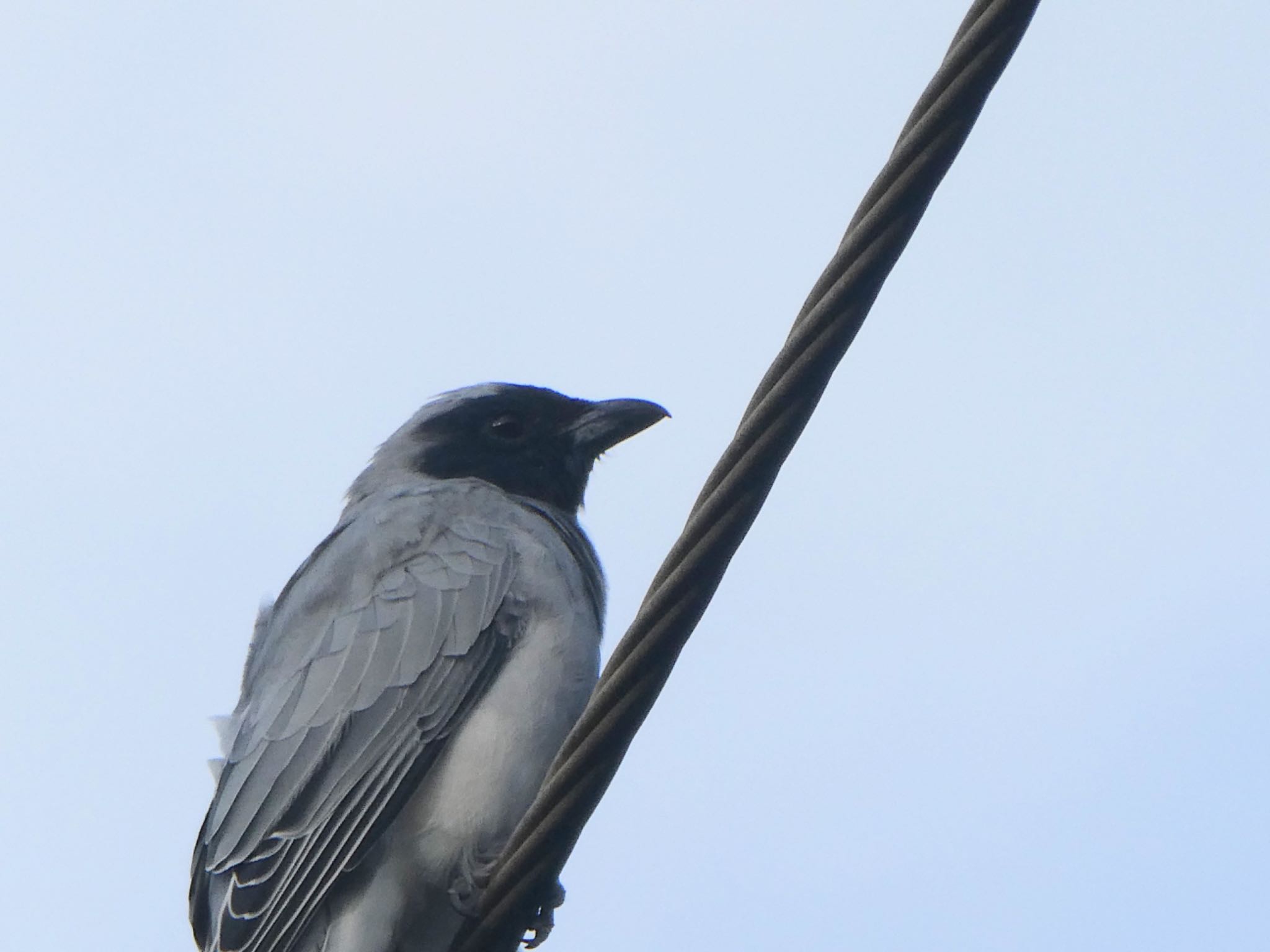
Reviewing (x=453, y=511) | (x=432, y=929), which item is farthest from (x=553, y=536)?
(x=432, y=929)

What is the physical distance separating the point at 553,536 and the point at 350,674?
4.22 feet

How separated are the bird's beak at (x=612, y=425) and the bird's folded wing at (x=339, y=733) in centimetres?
159

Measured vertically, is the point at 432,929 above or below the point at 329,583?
below

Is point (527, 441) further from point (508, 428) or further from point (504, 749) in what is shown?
point (504, 749)

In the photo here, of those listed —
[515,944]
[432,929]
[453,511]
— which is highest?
[453,511]

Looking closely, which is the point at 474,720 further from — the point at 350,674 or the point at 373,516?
the point at 373,516

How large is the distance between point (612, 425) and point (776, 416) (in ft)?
13.9

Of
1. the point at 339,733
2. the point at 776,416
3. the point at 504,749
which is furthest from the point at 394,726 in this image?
the point at 776,416

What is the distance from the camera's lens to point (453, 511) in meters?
6.04

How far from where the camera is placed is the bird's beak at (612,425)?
725 centimetres

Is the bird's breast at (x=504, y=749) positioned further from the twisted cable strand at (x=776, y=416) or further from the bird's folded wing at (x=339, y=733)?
the twisted cable strand at (x=776, y=416)

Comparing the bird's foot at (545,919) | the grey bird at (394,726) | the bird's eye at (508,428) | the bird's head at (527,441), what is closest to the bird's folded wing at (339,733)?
the grey bird at (394,726)

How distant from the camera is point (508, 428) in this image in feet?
24.2

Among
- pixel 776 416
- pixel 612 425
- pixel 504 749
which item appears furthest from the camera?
pixel 612 425
